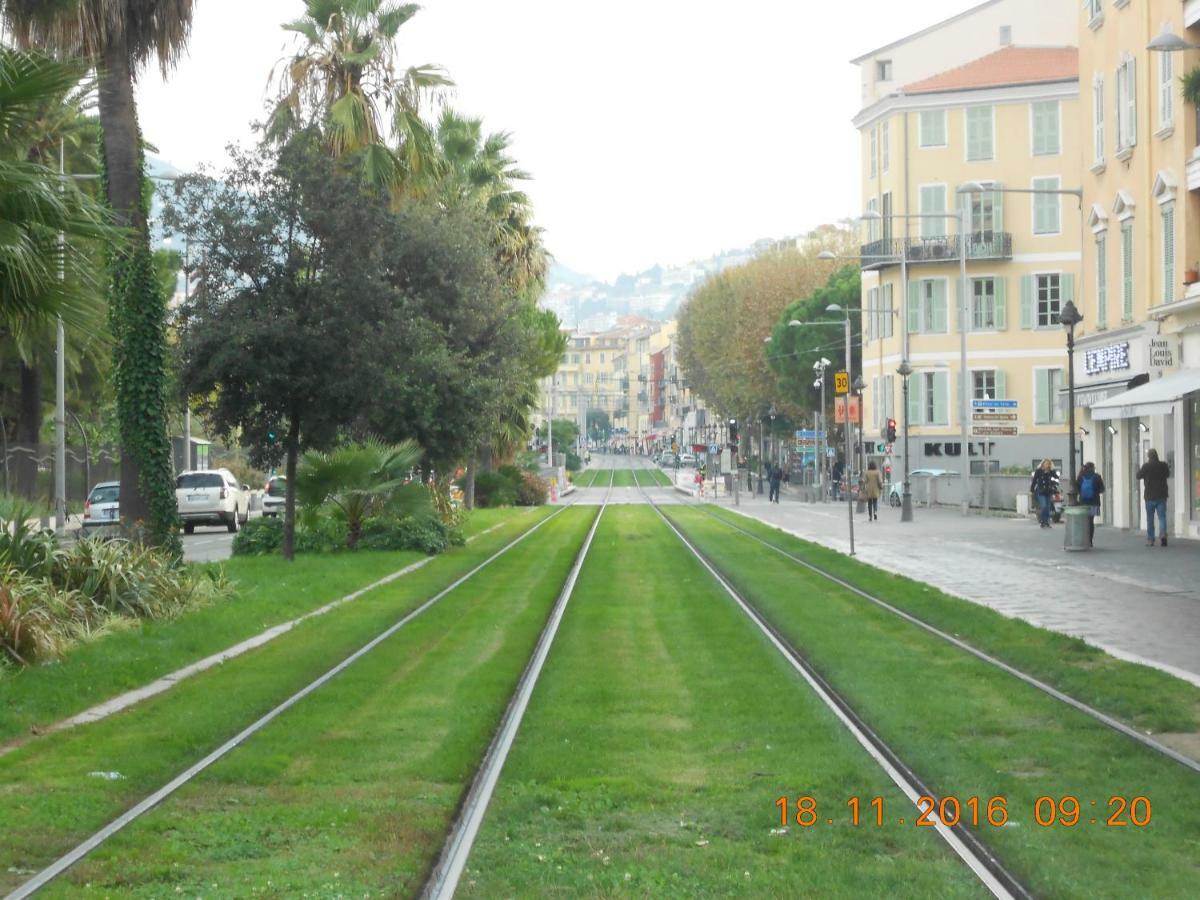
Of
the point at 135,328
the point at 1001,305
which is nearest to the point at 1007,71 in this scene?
the point at 1001,305

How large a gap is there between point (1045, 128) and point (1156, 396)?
4404 centimetres

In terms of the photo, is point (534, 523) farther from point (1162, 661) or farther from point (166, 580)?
point (1162, 661)

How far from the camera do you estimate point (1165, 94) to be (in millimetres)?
34875

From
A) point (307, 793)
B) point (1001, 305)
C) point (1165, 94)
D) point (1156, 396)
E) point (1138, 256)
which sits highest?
point (1165, 94)

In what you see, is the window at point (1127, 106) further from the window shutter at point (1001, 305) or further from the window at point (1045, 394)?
the window shutter at point (1001, 305)

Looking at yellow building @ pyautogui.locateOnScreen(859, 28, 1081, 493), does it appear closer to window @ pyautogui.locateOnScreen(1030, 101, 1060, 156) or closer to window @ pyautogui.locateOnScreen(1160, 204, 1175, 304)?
window @ pyautogui.locateOnScreen(1030, 101, 1060, 156)

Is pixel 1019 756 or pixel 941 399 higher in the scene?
pixel 941 399

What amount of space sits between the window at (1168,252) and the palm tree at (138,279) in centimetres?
2168

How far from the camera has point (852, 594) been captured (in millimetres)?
22500

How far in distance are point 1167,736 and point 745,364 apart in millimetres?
85073

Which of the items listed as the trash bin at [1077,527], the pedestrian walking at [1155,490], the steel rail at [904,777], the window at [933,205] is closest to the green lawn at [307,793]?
the steel rail at [904,777]

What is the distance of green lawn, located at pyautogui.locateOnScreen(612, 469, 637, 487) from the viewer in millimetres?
116688

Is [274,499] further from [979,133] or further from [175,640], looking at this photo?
[979,133]
